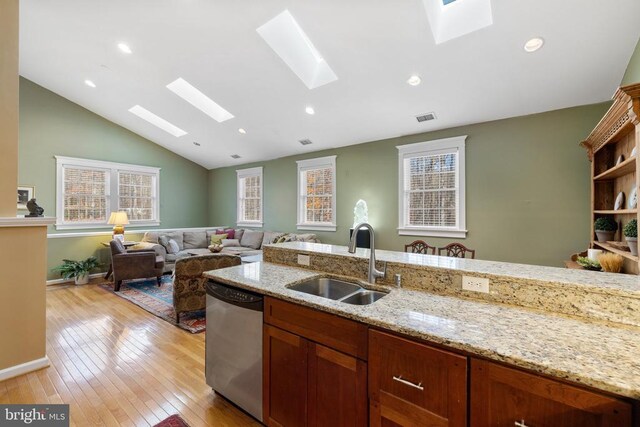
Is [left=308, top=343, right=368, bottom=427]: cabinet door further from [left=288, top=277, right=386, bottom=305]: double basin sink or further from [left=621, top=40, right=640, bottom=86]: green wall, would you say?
[left=621, top=40, right=640, bottom=86]: green wall

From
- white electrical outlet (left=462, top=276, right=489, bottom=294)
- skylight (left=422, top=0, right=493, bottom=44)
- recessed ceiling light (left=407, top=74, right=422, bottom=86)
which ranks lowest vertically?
white electrical outlet (left=462, top=276, right=489, bottom=294)

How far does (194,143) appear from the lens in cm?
699

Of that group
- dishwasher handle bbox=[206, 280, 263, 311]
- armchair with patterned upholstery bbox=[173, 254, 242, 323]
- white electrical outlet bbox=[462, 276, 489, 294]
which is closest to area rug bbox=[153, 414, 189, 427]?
dishwasher handle bbox=[206, 280, 263, 311]

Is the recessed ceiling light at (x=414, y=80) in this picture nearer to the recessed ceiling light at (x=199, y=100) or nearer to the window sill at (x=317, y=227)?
the window sill at (x=317, y=227)

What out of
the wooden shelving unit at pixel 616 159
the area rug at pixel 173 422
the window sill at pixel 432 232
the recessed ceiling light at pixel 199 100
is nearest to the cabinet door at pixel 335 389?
the area rug at pixel 173 422

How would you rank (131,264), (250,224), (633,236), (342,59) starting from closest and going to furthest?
1. (633,236)
2. (342,59)
3. (131,264)
4. (250,224)

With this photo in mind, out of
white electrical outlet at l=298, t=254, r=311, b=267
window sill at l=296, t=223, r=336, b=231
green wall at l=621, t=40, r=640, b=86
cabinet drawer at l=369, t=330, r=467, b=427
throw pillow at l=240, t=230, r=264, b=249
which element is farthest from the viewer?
throw pillow at l=240, t=230, r=264, b=249

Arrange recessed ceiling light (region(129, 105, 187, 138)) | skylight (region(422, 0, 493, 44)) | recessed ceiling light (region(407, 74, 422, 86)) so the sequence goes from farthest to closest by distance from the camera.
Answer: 1. recessed ceiling light (region(129, 105, 187, 138))
2. recessed ceiling light (region(407, 74, 422, 86))
3. skylight (region(422, 0, 493, 44))

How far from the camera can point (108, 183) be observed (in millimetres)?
6566

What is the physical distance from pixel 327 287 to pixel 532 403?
4.27 ft

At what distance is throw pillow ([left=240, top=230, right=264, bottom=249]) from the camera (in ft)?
23.1

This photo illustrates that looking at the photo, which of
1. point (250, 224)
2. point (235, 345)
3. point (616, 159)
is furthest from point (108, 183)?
point (616, 159)

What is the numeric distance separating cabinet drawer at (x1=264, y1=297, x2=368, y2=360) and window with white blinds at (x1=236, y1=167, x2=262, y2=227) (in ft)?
19.9

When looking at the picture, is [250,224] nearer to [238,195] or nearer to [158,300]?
[238,195]
